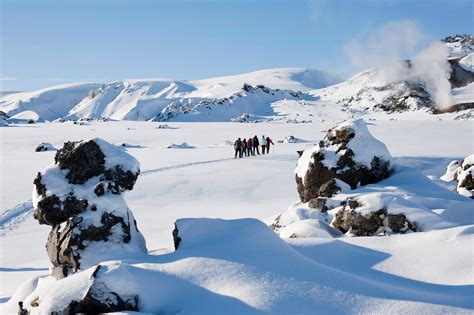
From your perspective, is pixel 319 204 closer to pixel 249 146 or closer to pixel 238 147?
pixel 238 147

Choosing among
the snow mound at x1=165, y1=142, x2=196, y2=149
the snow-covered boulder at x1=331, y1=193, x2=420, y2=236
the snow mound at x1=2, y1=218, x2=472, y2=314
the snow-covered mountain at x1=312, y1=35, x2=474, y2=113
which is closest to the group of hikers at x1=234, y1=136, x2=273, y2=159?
the snow mound at x1=165, y1=142, x2=196, y2=149

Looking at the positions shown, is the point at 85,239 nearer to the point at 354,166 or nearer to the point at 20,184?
the point at 354,166

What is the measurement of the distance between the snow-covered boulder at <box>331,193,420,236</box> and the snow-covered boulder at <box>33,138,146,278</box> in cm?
448

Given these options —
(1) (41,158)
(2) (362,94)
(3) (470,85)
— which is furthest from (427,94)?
(1) (41,158)

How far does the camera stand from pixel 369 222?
33.4 ft

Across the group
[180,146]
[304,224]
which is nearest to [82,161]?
[304,224]

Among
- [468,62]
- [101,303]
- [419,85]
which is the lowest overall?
[101,303]

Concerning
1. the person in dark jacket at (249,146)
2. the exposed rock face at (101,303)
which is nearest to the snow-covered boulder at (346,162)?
the exposed rock face at (101,303)

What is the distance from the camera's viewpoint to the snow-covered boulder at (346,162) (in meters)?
14.0

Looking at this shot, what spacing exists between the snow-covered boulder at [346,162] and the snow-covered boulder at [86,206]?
20.8 ft

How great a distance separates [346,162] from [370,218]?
163 inches

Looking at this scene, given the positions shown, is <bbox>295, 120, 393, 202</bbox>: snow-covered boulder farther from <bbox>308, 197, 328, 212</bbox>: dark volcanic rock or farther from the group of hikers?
the group of hikers

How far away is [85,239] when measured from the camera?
28.3 ft

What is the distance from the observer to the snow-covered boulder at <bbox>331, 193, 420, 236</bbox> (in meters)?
9.86
